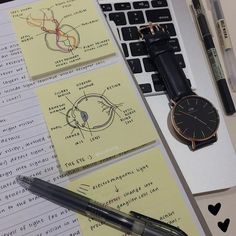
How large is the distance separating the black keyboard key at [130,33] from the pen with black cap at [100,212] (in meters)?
0.23

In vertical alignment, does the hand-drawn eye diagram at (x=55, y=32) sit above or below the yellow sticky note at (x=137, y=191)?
above

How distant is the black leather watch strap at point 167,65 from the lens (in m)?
0.42

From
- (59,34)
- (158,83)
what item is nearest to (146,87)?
(158,83)

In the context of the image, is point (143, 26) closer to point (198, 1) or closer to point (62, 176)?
point (198, 1)

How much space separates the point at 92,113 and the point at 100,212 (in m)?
0.10

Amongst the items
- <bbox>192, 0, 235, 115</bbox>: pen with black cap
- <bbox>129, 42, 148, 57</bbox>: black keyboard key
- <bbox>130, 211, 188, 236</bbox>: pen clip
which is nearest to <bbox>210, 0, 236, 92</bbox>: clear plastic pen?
<bbox>192, 0, 235, 115</bbox>: pen with black cap

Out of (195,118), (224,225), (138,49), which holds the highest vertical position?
(138,49)

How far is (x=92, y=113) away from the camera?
37 cm

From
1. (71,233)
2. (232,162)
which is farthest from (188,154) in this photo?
(71,233)

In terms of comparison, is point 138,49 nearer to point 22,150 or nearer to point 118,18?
point 118,18

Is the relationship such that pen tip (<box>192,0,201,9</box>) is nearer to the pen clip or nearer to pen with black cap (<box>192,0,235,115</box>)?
pen with black cap (<box>192,0,235,115</box>)

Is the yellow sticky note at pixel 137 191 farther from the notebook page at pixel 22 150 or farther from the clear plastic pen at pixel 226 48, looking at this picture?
the clear plastic pen at pixel 226 48

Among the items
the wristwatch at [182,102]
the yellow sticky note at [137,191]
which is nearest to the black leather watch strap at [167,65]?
the wristwatch at [182,102]

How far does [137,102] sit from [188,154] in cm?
9
